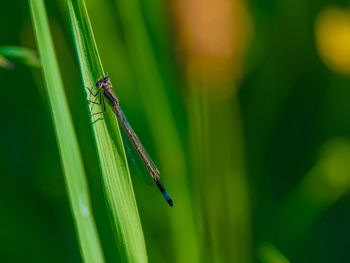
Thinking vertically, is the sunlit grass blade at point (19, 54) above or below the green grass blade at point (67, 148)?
above

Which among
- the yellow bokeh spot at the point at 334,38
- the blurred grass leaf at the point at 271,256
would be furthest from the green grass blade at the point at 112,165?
the yellow bokeh spot at the point at 334,38

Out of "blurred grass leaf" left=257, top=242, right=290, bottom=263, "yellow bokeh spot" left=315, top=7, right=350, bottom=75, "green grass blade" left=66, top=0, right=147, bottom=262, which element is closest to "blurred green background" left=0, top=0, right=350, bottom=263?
"yellow bokeh spot" left=315, top=7, right=350, bottom=75

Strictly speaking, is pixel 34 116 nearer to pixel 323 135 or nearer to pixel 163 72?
pixel 163 72

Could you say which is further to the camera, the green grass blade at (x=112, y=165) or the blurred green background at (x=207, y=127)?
the blurred green background at (x=207, y=127)

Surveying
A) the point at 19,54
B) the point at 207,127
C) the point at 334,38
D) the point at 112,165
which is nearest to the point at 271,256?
the point at 207,127

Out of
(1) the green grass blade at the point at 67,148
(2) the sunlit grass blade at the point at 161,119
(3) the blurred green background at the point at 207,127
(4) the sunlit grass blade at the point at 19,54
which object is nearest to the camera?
(1) the green grass blade at the point at 67,148

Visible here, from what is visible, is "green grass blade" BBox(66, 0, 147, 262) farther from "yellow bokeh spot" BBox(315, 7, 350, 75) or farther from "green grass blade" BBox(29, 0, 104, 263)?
"yellow bokeh spot" BBox(315, 7, 350, 75)

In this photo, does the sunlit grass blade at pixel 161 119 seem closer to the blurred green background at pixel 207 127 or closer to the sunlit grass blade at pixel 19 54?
the blurred green background at pixel 207 127
